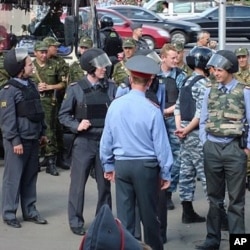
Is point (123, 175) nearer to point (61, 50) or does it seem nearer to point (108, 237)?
point (108, 237)

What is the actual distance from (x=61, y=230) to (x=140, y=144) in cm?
230

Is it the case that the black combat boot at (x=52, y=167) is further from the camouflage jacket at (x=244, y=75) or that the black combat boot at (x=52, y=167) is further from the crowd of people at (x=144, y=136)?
the camouflage jacket at (x=244, y=75)

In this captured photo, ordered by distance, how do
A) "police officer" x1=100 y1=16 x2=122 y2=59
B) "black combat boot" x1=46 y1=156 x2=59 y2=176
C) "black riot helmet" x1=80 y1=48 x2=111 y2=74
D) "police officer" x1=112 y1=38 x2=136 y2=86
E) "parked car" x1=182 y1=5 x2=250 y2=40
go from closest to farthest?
"black riot helmet" x1=80 y1=48 x2=111 y2=74 → "black combat boot" x1=46 y1=156 x2=59 y2=176 → "police officer" x1=112 y1=38 x2=136 y2=86 → "police officer" x1=100 y1=16 x2=122 y2=59 → "parked car" x1=182 y1=5 x2=250 y2=40

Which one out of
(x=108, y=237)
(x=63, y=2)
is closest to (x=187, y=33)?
(x=63, y=2)

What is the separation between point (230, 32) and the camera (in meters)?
34.6

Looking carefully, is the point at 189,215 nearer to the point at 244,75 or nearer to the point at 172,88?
the point at 172,88

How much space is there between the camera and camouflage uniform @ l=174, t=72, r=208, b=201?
8125 mm

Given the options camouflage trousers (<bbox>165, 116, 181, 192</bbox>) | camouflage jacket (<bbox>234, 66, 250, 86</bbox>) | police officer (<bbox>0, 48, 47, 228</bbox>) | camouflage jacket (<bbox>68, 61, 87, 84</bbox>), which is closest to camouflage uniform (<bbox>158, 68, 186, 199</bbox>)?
camouflage trousers (<bbox>165, 116, 181, 192</bbox>)

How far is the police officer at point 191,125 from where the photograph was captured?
8133 mm

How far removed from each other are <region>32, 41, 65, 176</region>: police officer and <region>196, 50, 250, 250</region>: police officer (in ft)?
14.2

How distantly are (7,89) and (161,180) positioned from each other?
7.55ft

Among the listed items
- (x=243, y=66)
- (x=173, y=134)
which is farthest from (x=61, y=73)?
(x=173, y=134)

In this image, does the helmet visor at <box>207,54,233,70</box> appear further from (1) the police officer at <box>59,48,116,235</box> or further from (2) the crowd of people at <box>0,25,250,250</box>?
(1) the police officer at <box>59,48,116,235</box>

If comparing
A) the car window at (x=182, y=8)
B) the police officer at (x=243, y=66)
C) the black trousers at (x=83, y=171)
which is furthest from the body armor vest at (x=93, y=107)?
the car window at (x=182, y=8)
